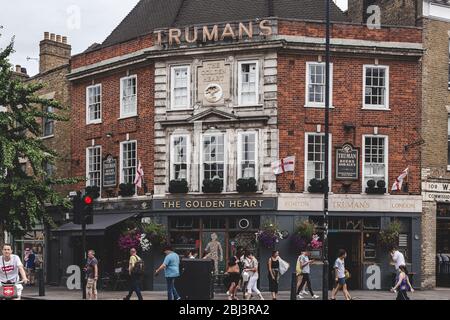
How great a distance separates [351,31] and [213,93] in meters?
5.93

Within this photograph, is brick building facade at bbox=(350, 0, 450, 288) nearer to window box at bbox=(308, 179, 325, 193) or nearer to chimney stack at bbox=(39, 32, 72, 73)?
window box at bbox=(308, 179, 325, 193)

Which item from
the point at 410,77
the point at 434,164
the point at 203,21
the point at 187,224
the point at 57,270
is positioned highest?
the point at 203,21

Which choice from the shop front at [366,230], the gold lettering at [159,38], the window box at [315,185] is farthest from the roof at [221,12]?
the shop front at [366,230]

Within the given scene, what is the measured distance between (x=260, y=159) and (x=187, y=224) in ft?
13.0

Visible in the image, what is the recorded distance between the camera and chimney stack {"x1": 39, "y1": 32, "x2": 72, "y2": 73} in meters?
40.4

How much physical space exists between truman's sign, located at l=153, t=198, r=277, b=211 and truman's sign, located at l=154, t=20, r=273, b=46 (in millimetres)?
6301

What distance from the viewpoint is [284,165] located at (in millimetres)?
28672

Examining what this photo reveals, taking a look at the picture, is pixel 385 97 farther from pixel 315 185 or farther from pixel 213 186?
pixel 213 186

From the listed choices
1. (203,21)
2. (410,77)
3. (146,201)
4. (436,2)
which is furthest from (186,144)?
(436,2)

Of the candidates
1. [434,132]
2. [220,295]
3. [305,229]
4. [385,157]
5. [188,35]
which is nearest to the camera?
[220,295]

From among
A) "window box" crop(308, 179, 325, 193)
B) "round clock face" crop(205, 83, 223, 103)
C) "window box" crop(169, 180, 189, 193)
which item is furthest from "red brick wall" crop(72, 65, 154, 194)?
"window box" crop(308, 179, 325, 193)

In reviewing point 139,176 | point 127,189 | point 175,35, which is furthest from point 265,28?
point 127,189
